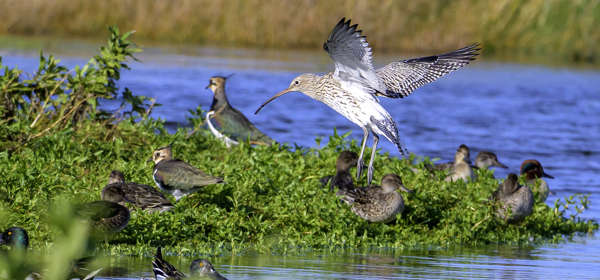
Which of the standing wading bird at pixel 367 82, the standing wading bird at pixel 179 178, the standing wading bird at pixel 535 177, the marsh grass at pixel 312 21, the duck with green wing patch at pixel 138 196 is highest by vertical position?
the marsh grass at pixel 312 21

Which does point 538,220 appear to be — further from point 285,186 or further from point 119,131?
point 119,131

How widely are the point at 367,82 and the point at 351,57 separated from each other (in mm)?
610

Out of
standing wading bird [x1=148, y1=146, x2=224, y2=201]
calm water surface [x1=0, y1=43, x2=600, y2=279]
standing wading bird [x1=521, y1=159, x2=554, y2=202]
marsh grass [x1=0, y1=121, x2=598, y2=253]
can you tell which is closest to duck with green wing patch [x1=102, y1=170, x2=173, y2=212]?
marsh grass [x1=0, y1=121, x2=598, y2=253]

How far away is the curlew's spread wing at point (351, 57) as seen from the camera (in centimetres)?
838

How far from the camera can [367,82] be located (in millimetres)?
9492

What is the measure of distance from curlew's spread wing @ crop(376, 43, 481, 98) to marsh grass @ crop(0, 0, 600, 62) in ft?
76.8

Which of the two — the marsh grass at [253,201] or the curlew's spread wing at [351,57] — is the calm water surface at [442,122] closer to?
the marsh grass at [253,201]

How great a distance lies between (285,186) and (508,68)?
25.5 metres

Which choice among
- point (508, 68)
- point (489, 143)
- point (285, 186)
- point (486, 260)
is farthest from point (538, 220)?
point (508, 68)

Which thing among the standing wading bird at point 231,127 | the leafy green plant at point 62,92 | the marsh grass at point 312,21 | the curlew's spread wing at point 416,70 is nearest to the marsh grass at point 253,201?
the leafy green plant at point 62,92

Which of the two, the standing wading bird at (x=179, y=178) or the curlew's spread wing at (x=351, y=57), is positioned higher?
the curlew's spread wing at (x=351, y=57)

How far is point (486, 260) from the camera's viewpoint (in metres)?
8.68

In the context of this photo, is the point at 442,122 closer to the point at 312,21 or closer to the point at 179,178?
the point at 312,21

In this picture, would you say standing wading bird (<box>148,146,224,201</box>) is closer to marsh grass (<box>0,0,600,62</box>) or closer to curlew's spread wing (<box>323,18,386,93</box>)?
A: curlew's spread wing (<box>323,18,386,93</box>)
